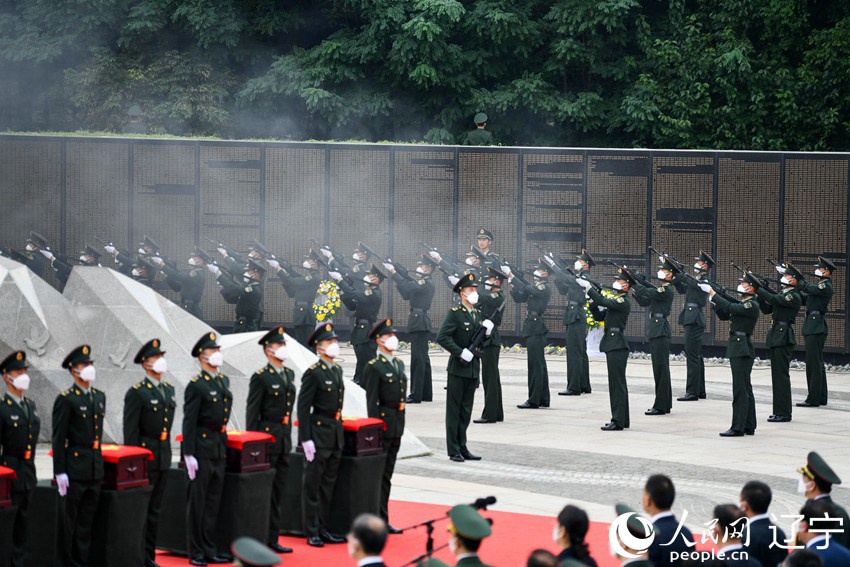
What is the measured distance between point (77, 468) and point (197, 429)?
1.06 metres

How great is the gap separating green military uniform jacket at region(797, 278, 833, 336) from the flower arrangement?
7.23 m

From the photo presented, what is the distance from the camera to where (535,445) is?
1655 cm

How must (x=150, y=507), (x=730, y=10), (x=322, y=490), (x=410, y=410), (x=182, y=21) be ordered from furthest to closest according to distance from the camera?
(x=182, y=21) → (x=730, y=10) → (x=410, y=410) → (x=322, y=490) → (x=150, y=507)

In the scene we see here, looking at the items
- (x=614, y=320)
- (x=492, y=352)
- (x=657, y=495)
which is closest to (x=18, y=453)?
(x=657, y=495)

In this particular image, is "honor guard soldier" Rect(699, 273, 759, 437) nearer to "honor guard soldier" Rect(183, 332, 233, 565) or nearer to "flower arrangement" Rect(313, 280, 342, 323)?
"flower arrangement" Rect(313, 280, 342, 323)

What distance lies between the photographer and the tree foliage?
1271 inches

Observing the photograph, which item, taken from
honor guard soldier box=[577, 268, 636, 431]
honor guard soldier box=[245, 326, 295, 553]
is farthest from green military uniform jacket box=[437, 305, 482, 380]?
honor guard soldier box=[245, 326, 295, 553]

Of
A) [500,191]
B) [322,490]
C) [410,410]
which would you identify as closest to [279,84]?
[500,191]

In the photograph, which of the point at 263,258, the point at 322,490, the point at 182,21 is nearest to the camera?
the point at 322,490

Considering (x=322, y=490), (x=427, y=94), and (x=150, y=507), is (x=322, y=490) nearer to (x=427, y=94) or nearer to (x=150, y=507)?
(x=150, y=507)

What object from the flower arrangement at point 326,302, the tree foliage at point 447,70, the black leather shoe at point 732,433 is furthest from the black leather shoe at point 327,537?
the tree foliage at point 447,70

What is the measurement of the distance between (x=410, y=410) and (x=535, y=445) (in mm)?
3270

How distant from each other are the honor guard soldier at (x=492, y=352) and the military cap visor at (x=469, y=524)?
35.0ft

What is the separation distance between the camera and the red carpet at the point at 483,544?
1110 centimetres
